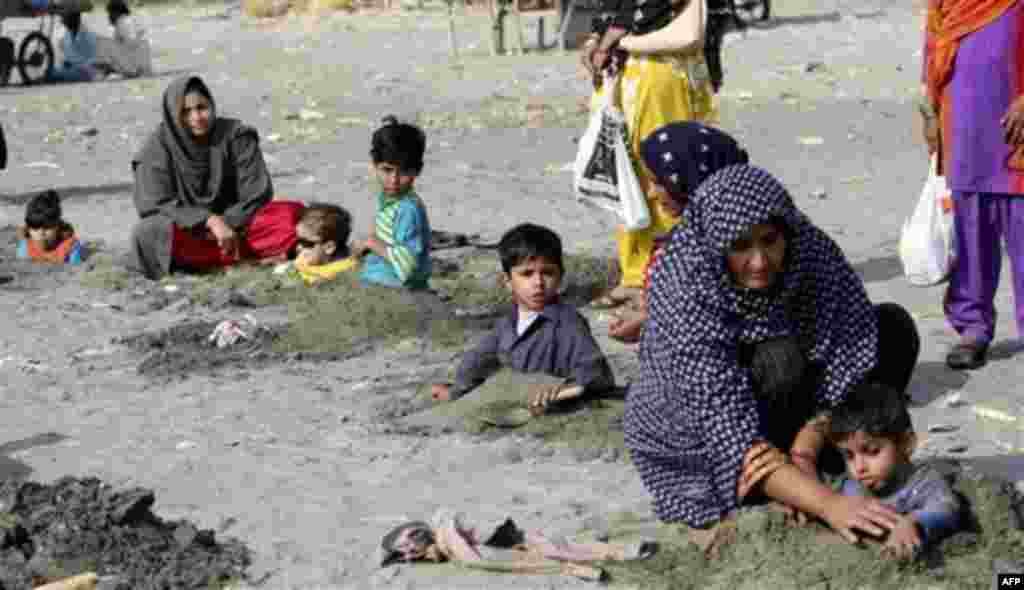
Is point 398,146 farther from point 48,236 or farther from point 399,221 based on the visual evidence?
point 48,236

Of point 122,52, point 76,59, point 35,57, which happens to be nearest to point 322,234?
point 122,52

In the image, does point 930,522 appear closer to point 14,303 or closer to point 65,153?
point 14,303

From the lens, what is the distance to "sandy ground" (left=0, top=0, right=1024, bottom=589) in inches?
217

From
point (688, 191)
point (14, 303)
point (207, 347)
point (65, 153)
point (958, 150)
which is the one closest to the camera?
point (688, 191)

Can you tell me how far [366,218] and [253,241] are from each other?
4.92ft

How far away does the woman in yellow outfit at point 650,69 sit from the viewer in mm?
7840

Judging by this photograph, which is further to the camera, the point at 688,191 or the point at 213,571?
the point at 688,191

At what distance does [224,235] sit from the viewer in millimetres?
9336

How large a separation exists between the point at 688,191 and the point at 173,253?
451 cm

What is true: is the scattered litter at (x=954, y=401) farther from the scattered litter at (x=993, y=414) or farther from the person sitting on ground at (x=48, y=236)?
the person sitting on ground at (x=48, y=236)

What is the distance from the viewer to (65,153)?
1471cm

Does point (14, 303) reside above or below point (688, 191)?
below

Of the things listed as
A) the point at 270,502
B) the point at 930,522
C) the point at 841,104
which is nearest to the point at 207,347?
the point at 270,502

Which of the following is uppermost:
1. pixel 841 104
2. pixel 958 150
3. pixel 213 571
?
pixel 958 150
